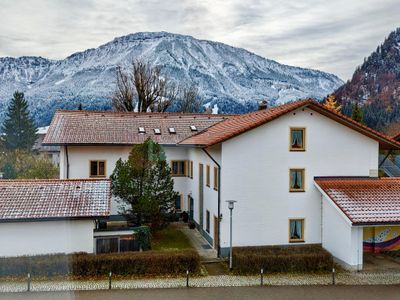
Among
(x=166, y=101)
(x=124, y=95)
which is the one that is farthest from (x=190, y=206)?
(x=166, y=101)

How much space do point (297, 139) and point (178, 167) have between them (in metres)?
9.64

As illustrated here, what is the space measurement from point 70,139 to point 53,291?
453 inches

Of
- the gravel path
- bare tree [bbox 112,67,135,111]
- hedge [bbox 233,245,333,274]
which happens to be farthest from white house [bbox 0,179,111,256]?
bare tree [bbox 112,67,135,111]

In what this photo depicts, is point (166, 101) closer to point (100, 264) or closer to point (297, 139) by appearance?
point (297, 139)

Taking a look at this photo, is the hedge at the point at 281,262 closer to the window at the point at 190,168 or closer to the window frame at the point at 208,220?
the window frame at the point at 208,220

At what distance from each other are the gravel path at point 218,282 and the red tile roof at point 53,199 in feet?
8.23

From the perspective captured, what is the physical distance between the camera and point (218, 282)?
13.5 m

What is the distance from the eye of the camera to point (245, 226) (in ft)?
54.2

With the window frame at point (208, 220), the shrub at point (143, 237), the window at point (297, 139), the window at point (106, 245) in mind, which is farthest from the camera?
the window frame at point (208, 220)

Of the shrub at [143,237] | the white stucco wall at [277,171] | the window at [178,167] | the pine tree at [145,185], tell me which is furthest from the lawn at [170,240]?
the window at [178,167]

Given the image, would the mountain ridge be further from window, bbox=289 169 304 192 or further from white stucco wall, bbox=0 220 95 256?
white stucco wall, bbox=0 220 95 256

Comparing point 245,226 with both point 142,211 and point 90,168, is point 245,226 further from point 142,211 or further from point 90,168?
point 90,168

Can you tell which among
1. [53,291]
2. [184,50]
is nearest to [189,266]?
[53,291]

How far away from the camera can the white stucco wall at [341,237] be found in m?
14.8
